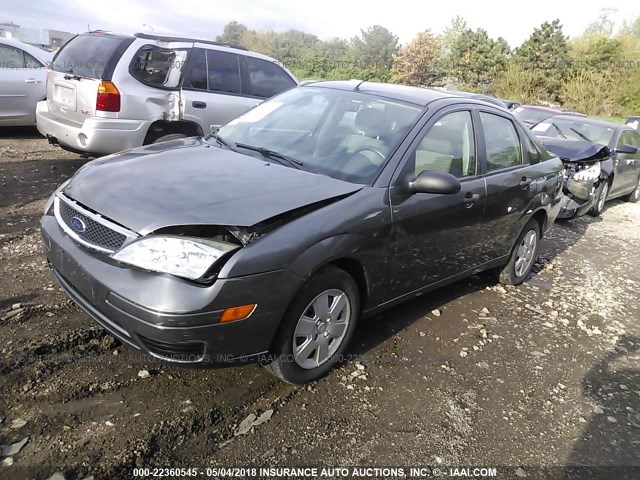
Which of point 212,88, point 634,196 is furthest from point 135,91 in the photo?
point 634,196

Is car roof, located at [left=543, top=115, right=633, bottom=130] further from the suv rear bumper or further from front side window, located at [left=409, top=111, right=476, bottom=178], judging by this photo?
the suv rear bumper

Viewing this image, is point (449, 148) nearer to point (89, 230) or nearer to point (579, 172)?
point (89, 230)

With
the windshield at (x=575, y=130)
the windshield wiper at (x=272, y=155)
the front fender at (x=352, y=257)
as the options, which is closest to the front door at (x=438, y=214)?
the front fender at (x=352, y=257)

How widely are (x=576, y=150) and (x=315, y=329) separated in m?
6.68

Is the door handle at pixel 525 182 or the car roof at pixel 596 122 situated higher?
the car roof at pixel 596 122

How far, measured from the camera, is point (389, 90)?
3998 mm

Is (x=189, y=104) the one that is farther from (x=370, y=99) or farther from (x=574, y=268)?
(x=574, y=268)

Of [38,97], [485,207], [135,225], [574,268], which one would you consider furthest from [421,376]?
[38,97]

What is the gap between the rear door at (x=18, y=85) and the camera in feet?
26.9

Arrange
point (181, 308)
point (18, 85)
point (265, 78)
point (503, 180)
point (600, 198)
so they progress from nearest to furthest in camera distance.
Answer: point (181, 308), point (503, 180), point (265, 78), point (18, 85), point (600, 198)

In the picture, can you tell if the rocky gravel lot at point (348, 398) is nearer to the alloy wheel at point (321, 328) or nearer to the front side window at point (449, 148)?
the alloy wheel at point (321, 328)

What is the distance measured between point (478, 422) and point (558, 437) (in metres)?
0.45

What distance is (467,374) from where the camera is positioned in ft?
11.2

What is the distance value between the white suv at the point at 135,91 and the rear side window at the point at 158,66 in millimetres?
12
